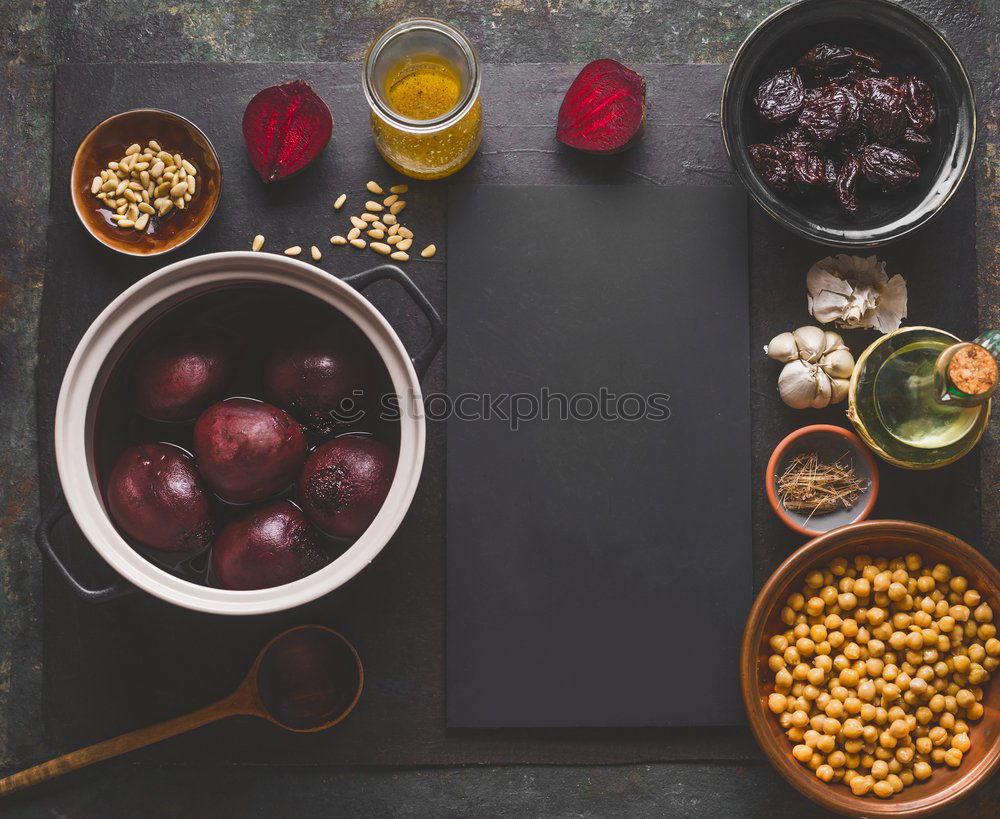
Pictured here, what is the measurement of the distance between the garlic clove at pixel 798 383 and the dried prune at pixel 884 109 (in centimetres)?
30

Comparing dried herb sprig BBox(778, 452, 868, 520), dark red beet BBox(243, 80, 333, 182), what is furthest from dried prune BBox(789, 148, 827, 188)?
dark red beet BBox(243, 80, 333, 182)

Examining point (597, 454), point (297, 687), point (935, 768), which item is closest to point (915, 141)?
point (597, 454)

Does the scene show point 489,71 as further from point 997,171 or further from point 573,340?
point 997,171

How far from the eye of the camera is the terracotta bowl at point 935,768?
3.17ft

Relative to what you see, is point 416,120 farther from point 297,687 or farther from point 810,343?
point 297,687

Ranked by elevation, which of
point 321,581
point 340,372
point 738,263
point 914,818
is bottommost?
point 914,818

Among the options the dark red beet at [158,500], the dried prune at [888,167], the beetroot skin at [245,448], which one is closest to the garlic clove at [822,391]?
the dried prune at [888,167]

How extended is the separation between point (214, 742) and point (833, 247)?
1057 millimetres

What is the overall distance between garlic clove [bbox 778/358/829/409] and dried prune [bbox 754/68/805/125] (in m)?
0.31

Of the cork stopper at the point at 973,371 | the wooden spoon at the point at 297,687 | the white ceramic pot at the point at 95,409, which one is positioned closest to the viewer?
the white ceramic pot at the point at 95,409

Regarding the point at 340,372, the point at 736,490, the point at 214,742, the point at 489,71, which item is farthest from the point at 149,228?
the point at 736,490

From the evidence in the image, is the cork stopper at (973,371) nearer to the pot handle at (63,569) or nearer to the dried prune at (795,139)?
the dried prune at (795,139)

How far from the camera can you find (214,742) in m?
1.06

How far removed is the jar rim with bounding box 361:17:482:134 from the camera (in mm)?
962
